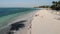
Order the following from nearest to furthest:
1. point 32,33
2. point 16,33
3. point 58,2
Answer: point 32,33
point 16,33
point 58,2

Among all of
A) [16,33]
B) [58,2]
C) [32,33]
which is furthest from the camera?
[58,2]

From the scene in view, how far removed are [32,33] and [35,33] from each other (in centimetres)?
15

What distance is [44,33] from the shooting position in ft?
20.4

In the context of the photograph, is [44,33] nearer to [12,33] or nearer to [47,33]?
[47,33]

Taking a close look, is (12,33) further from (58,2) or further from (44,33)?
(58,2)

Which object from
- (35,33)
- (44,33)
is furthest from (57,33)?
(35,33)

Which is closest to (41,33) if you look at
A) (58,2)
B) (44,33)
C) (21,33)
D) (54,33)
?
(44,33)

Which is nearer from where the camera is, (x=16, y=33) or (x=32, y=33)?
(x=32, y=33)

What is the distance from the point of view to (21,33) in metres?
6.66

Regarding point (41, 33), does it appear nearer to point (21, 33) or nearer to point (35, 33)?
point (35, 33)

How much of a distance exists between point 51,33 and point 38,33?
599 millimetres

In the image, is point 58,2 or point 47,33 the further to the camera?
point 58,2

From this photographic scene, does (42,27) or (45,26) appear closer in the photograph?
(42,27)

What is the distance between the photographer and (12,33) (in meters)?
6.52
